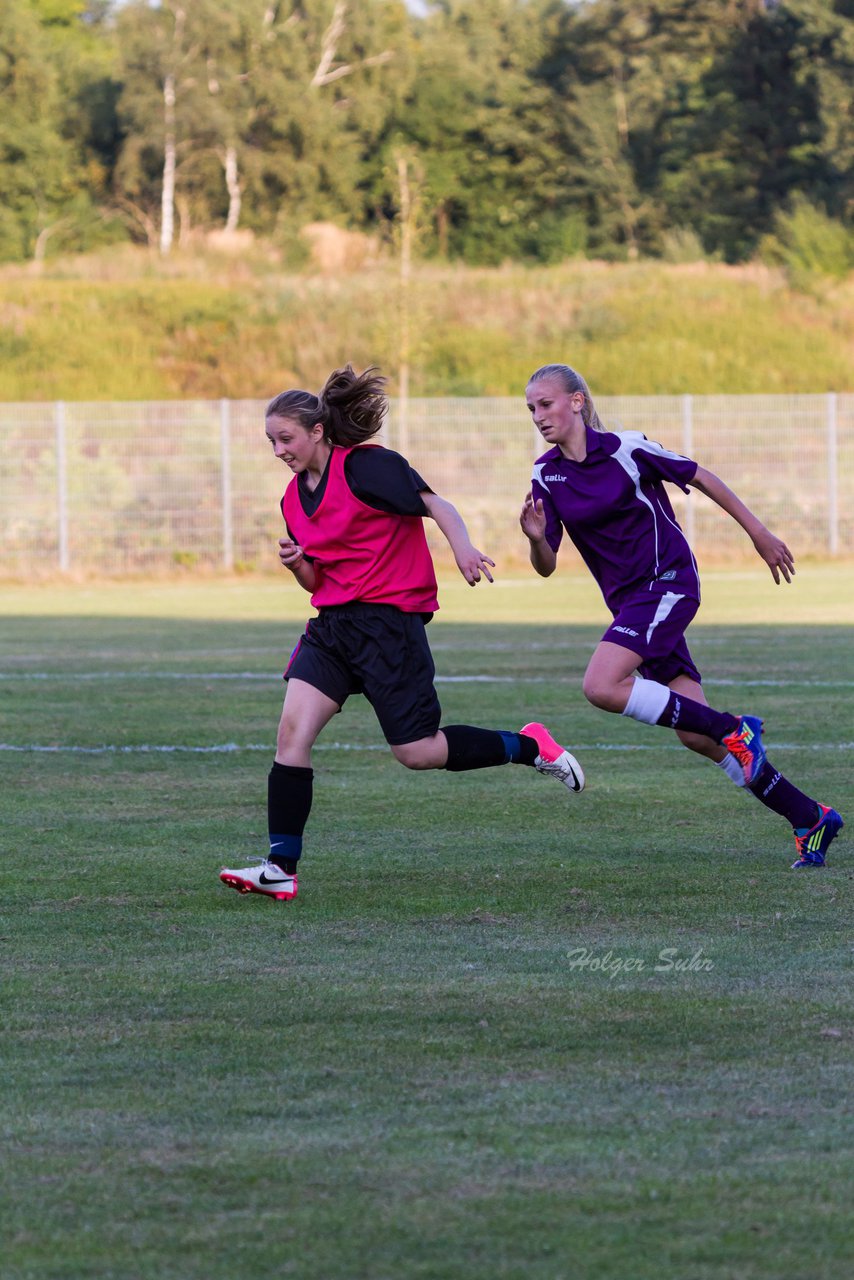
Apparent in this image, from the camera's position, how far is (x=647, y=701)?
6.16 meters

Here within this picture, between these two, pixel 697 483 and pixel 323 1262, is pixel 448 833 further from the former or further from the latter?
pixel 323 1262

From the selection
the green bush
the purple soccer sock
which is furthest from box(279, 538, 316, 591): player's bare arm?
the green bush

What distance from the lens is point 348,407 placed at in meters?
5.89

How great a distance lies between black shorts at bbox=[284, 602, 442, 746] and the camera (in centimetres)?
588

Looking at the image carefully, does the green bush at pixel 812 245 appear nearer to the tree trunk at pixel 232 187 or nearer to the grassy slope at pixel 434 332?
the grassy slope at pixel 434 332

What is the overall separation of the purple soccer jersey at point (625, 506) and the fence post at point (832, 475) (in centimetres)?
2273

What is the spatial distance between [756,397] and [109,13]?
49.8 meters

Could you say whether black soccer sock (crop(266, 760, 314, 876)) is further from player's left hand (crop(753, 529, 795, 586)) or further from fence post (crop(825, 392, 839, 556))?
fence post (crop(825, 392, 839, 556))

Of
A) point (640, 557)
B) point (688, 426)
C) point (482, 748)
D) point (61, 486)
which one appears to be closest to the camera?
point (482, 748)

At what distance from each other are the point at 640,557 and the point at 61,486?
21.6 m

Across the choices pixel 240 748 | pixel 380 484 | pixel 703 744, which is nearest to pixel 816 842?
pixel 703 744

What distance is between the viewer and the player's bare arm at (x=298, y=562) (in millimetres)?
5754

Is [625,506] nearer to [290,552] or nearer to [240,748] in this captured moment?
[290,552]

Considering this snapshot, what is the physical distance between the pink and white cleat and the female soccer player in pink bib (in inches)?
22.7
